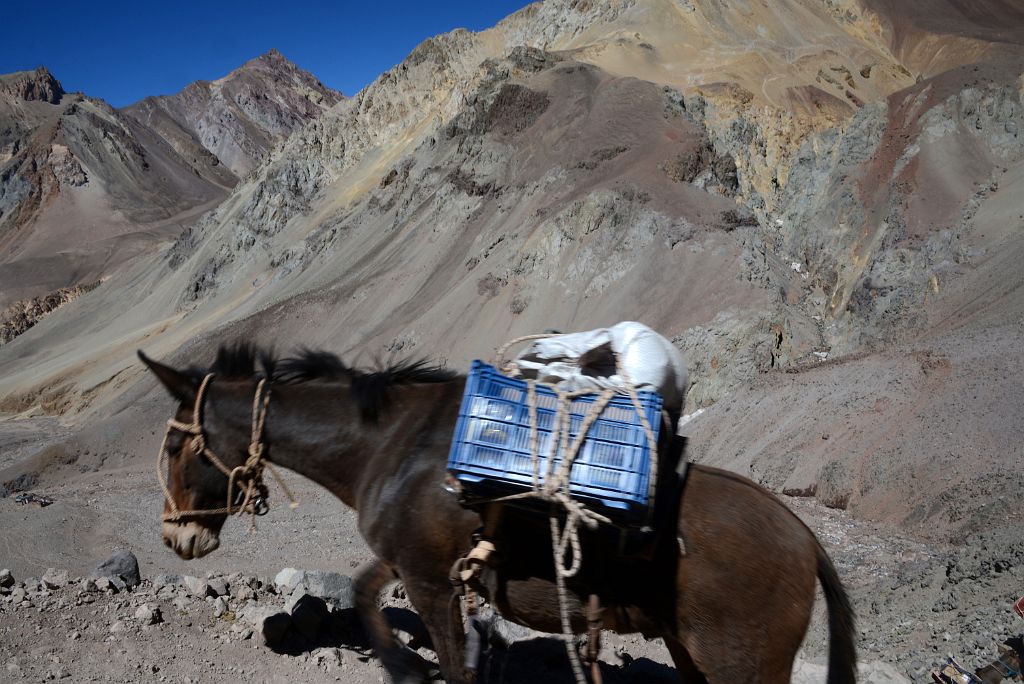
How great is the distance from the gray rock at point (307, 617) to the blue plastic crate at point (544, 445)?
2.73 metres

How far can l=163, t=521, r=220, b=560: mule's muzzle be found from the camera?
12.9 feet

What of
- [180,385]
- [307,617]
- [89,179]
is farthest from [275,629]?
[89,179]

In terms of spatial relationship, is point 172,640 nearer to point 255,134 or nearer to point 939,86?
point 939,86

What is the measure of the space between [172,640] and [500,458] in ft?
10.8

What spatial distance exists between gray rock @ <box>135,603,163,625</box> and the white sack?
3335mm

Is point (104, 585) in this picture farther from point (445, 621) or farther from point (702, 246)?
point (702, 246)

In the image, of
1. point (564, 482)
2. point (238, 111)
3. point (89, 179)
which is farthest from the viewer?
point (238, 111)

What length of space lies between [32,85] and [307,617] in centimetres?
12416

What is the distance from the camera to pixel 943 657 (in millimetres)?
5336

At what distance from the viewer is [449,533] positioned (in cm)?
342

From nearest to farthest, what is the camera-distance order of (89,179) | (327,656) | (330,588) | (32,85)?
1. (327,656)
2. (330,588)
3. (89,179)
4. (32,85)

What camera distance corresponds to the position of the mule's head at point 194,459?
12.8 ft

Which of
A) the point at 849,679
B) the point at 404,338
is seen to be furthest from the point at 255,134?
the point at 849,679

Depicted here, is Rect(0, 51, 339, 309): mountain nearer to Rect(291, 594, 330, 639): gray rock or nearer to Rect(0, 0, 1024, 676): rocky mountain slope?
Rect(0, 0, 1024, 676): rocky mountain slope
